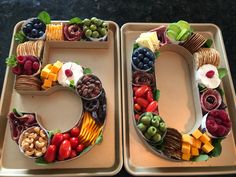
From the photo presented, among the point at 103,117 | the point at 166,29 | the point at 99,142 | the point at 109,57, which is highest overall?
the point at 166,29

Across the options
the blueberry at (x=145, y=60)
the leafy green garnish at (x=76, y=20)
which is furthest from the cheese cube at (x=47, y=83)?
the blueberry at (x=145, y=60)

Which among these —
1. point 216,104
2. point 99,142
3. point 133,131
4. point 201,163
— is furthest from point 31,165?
point 216,104

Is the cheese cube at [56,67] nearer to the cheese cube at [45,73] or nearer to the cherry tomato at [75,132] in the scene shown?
the cheese cube at [45,73]

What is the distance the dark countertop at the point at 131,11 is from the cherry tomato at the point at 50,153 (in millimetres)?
876

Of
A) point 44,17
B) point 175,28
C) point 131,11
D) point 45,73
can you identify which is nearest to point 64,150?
point 45,73

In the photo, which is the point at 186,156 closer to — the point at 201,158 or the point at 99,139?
the point at 201,158

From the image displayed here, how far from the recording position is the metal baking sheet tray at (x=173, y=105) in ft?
4.35

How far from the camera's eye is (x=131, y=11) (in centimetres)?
183

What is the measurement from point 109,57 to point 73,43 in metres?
0.21

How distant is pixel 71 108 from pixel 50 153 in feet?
0.92

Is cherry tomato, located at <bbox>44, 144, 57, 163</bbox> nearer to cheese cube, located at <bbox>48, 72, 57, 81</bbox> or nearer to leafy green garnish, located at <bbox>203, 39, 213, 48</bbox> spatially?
cheese cube, located at <bbox>48, 72, 57, 81</bbox>

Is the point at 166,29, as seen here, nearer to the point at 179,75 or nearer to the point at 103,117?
the point at 179,75

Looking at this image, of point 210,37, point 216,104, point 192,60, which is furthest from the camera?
point 210,37

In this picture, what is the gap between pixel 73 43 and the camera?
62.0 inches
